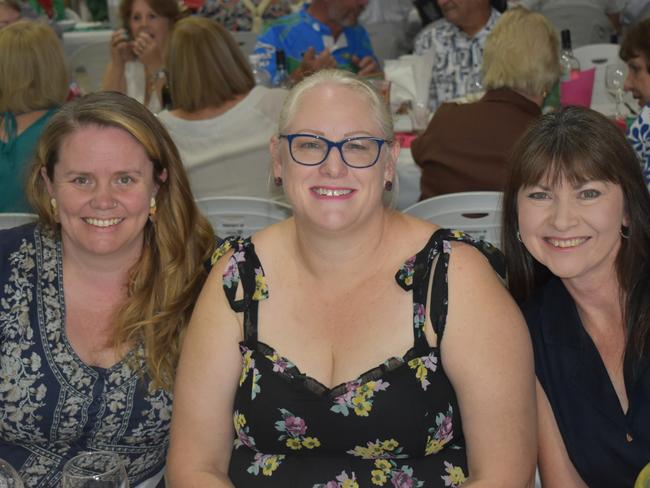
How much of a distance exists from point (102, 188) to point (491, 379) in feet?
3.40

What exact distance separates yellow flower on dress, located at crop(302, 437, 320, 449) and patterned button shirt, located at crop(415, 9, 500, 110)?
11.4 ft

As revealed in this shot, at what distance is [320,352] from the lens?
7.00 ft

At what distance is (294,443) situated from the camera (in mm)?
2135

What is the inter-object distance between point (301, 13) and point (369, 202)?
381cm

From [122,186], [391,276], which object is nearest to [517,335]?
[391,276]

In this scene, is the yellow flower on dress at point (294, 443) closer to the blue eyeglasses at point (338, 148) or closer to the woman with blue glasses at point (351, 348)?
the woman with blue glasses at point (351, 348)

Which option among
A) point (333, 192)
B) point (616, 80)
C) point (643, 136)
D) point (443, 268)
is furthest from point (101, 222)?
point (616, 80)

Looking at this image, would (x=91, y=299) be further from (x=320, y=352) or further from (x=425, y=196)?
(x=425, y=196)

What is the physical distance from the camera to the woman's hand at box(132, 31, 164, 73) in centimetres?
545

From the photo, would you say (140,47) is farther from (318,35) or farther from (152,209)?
(152,209)

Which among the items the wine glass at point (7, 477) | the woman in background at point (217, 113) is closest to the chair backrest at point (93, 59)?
the woman in background at point (217, 113)

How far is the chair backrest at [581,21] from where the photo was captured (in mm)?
7188

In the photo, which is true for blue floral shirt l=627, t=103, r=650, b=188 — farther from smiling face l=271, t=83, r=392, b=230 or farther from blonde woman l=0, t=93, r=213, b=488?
blonde woman l=0, t=93, r=213, b=488

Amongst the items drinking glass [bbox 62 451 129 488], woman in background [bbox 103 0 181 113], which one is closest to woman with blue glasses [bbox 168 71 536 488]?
drinking glass [bbox 62 451 129 488]
